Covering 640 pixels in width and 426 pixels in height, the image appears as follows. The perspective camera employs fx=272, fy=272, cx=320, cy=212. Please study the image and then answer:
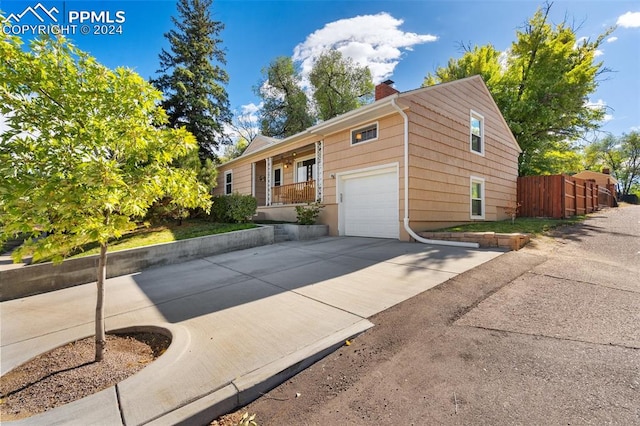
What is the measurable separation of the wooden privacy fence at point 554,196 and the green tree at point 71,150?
551 inches

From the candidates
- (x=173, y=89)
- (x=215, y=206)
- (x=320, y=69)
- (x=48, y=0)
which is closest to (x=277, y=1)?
(x=48, y=0)

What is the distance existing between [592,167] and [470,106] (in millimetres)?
42893

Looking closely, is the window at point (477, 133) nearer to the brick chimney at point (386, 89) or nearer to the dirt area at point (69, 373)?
the brick chimney at point (386, 89)

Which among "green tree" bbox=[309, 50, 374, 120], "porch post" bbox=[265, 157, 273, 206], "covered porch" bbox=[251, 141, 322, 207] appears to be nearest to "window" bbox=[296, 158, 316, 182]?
"covered porch" bbox=[251, 141, 322, 207]

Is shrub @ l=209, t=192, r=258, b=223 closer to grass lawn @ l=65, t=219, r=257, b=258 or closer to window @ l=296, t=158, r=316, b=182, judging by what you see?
grass lawn @ l=65, t=219, r=257, b=258

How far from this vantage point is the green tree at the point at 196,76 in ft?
62.7

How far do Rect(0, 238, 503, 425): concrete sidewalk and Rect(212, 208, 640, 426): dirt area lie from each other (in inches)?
8.8

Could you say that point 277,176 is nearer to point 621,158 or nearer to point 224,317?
point 224,317

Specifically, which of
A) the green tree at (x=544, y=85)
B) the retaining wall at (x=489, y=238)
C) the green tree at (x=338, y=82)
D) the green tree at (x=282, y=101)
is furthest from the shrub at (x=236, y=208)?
the green tree at (x=338, y=82)

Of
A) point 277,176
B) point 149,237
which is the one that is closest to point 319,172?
point 277,176

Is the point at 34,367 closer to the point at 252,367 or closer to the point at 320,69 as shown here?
the point at 252,367

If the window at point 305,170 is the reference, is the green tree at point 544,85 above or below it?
above

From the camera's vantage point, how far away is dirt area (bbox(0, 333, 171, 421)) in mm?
2061

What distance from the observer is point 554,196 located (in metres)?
11.3
